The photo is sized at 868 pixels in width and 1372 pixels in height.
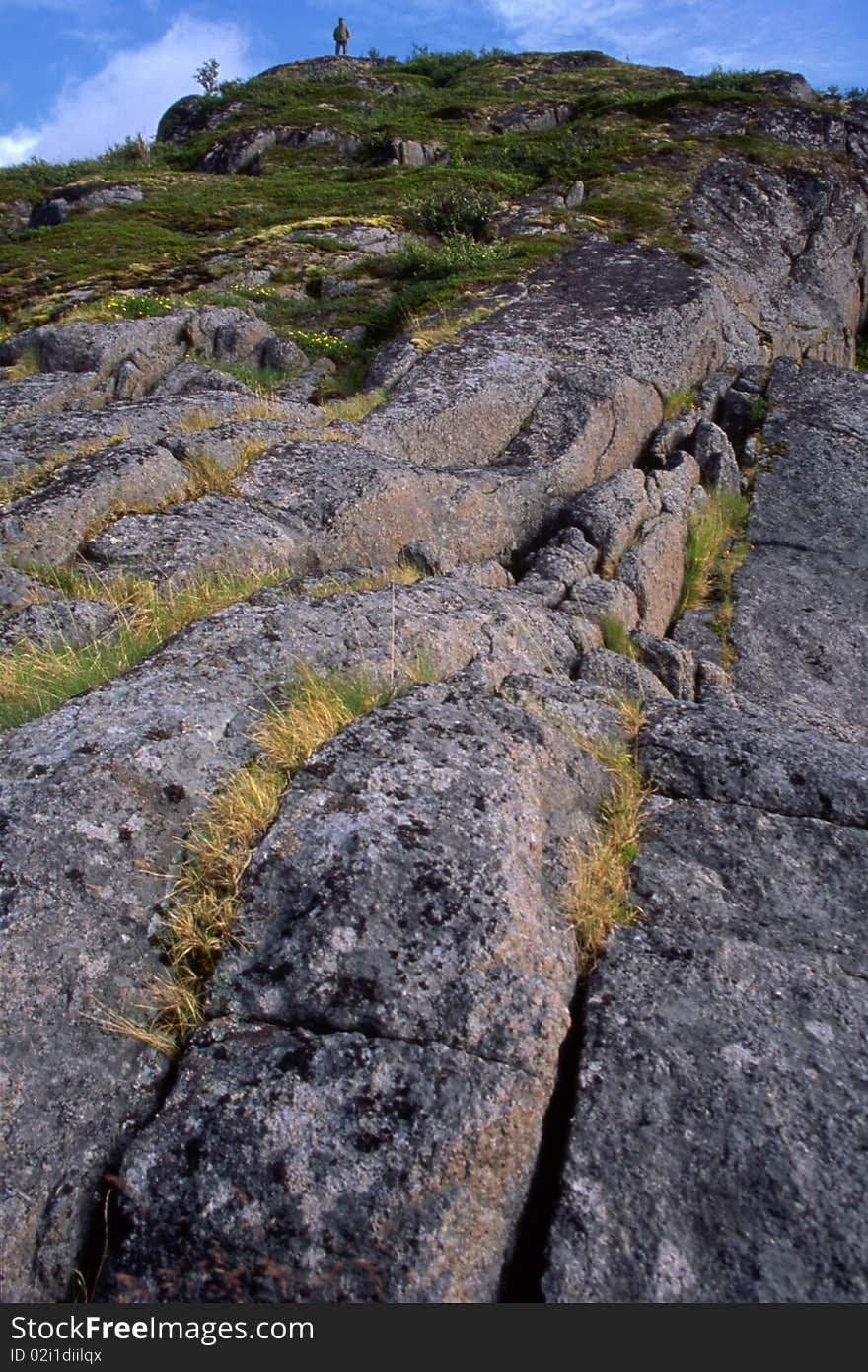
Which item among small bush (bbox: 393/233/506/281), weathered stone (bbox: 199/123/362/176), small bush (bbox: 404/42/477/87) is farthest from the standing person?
small bush (bbox: 393/233/506/281)

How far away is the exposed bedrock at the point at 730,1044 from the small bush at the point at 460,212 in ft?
76.2

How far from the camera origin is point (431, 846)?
5.53 meters

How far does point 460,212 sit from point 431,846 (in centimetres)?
2687

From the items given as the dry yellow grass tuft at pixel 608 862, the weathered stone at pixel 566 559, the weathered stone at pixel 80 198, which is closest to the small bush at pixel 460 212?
the weathered stone at pixel 80 198

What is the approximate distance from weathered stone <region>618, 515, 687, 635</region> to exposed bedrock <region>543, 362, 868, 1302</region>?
416 cm

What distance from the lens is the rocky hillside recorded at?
13.8ft

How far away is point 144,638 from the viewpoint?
8.51 meters

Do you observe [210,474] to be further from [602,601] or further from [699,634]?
[699,634]

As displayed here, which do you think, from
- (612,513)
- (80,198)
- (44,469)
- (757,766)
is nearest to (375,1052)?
(757,766)

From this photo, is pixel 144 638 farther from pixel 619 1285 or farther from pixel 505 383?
pixel 505 383

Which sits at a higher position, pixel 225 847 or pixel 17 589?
pixel 17 589

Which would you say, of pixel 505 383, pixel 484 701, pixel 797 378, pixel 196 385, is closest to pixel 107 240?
pixel 196 385

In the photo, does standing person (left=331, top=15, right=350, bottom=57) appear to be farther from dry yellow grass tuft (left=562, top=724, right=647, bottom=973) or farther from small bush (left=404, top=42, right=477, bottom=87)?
dry yellow grass tuft (left=562, top=724, right=647, bottom=973)

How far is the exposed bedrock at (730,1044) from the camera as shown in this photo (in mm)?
4043
